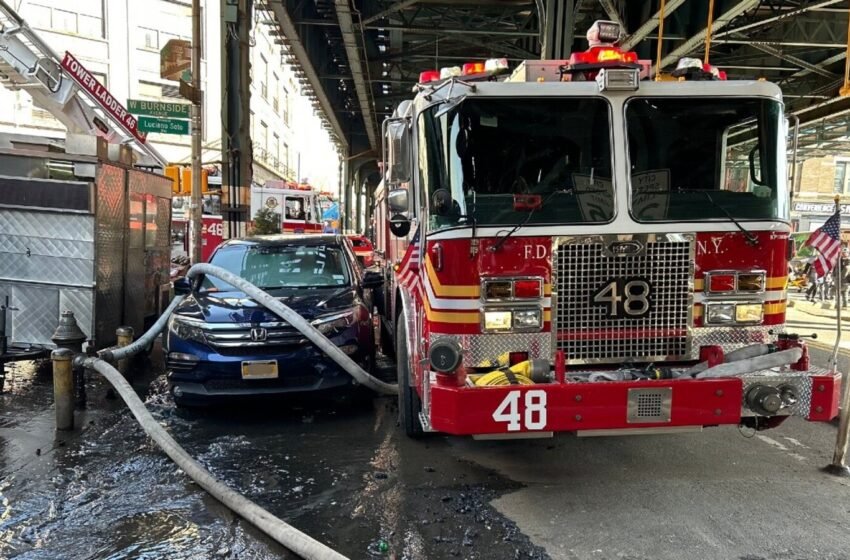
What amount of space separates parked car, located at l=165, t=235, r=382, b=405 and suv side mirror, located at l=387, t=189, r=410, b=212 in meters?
1.82

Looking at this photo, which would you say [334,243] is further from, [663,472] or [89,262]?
[663,472]

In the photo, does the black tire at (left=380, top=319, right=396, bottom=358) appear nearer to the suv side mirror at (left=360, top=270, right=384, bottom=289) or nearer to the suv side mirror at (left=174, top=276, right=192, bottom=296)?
the suv side mirror at (left=360, top=270, right=384, bottom=289)

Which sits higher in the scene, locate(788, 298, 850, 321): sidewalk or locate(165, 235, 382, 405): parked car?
locate(165, 235, 382, 405): parked car

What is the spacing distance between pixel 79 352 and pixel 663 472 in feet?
17.4

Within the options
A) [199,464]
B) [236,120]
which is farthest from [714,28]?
[199,464]

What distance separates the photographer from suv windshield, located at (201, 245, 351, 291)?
678 centimetres

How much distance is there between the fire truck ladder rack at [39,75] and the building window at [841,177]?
133 ft

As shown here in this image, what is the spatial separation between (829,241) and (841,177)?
3955 centimetres

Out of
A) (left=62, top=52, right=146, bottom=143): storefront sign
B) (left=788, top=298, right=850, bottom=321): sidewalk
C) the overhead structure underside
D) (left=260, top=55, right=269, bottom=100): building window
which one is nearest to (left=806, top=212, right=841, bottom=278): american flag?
the overhead structure underside

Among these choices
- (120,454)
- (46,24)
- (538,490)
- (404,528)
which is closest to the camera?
(404,528)

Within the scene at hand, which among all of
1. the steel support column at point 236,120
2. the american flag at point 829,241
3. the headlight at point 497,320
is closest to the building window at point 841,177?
the steel support column at point 236,120

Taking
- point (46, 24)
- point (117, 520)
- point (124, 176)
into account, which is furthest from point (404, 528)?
point (46, 24)

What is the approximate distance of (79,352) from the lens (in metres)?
6.10

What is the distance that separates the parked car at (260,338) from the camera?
564 cm
